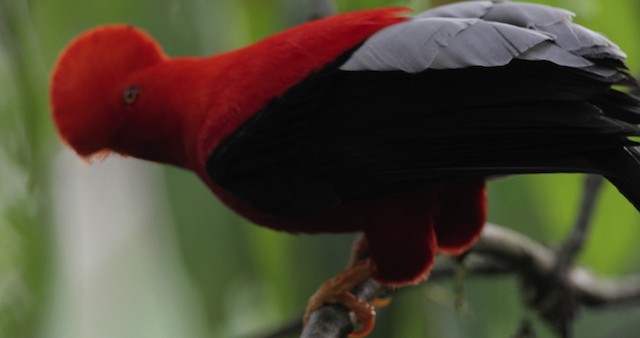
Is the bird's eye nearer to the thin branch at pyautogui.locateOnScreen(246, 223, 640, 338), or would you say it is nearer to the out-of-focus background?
the out-of-focus background

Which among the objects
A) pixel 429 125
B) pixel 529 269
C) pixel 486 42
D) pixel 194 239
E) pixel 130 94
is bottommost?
pixel 529 269

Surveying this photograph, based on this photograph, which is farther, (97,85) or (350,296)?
(97,85)

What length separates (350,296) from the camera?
2.39 m

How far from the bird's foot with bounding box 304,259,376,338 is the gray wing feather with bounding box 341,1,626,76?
477 mm

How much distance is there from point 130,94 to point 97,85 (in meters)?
0.08

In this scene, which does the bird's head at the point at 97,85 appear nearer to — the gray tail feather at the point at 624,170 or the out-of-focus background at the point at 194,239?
the out-of-focus background at the point at 194,239

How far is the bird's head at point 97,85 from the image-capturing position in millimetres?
2482

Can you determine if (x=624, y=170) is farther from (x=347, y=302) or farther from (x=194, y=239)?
(x=194, y=239)

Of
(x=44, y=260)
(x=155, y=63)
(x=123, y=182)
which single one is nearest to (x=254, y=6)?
(x=155, y=63)

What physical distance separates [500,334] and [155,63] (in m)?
Result: 1.20

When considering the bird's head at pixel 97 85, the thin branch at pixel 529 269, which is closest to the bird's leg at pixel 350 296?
the thin branch at pixel 529 269

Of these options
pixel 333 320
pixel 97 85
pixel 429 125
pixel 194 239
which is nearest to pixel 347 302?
pixel 333 320

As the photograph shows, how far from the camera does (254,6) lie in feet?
9.29

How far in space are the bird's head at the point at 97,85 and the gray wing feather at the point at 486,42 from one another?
1.90 feet
